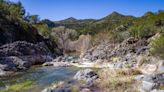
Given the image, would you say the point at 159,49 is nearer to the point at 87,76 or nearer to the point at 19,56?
the point at 87,76

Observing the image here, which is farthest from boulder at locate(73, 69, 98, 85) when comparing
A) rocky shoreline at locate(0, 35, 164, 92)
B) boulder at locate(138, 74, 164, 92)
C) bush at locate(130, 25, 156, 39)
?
bush at locate(130, 25, 156, 39)

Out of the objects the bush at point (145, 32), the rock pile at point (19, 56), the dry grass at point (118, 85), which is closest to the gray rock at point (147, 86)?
the dry grass at point (118, 85)

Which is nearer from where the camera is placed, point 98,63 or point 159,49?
point 159,49

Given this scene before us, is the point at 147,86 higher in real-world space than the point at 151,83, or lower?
lower

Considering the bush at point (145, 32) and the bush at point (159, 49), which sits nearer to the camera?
the bush at point (159, 49)

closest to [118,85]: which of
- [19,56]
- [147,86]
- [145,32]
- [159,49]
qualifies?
[147,86]

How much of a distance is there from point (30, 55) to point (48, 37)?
39994mm

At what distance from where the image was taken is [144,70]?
117 ft

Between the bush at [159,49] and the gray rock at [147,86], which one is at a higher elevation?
the bush at [159,49]

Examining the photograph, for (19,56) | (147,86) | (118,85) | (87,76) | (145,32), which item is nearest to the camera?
(147,86)

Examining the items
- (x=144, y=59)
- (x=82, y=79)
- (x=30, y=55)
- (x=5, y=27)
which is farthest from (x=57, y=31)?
(x=82, y=79)

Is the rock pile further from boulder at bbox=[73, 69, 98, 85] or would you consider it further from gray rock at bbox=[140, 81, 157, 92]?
gray rock at bbox=[140, 81, 157, 92]

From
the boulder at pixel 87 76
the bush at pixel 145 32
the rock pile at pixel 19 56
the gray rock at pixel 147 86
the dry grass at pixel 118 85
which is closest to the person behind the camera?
the gray rock at pixel 147 86

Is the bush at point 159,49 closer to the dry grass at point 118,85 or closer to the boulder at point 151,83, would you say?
the dry grass at point 118,85
